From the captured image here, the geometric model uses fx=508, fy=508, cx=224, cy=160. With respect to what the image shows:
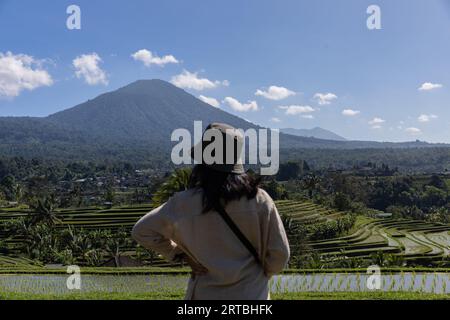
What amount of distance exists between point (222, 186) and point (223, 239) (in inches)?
8.5

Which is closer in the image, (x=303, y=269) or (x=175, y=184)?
(x=303, y=269)

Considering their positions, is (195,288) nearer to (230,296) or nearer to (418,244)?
(230,296)

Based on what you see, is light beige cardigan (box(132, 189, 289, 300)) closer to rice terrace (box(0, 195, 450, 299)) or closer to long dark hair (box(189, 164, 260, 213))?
long dark hair (box(189, 164, 260, 213))

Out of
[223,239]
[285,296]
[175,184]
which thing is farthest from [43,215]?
[223,239]

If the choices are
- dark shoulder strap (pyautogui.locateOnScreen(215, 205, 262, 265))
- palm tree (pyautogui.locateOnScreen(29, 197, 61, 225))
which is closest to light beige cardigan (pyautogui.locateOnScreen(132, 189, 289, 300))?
dark shoulder strap (pyautogui.locateOnScreen(215, 205, 262, 265))

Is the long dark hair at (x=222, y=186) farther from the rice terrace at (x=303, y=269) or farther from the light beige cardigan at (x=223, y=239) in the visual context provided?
the rice terrace at (x=303, y=269)

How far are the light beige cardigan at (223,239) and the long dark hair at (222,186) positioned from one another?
3 centimetres

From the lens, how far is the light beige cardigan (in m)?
2.06

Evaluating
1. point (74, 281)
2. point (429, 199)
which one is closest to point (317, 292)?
point (74, 281)

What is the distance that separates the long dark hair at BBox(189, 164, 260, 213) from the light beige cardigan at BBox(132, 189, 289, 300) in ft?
0.09

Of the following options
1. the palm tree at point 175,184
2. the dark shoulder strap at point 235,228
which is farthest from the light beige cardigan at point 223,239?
the palm tree at point 175,184

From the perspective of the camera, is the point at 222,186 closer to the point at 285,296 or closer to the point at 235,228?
the point at 235,228

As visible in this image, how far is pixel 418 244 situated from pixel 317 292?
98.9 ft

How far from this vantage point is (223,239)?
81.1 inches
